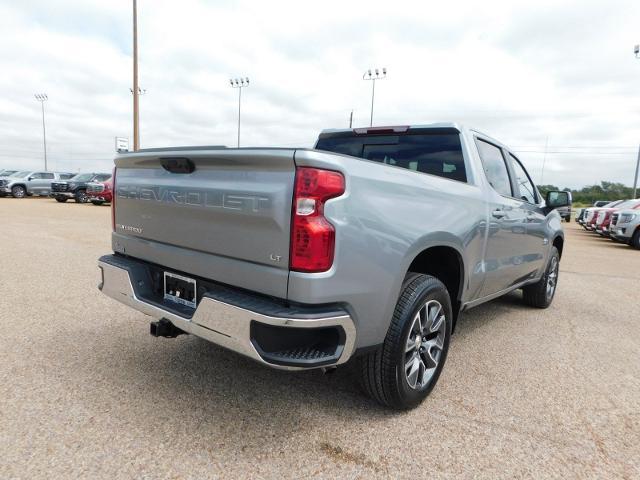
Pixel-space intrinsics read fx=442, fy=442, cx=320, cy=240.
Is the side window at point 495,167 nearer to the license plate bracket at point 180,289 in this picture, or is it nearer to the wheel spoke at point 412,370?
the wheel spoke at point 412,370

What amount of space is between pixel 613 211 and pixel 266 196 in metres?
16.0

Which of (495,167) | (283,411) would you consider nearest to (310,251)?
(283,411)

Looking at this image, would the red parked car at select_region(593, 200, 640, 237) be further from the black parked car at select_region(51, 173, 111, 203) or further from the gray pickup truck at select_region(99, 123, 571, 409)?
the black parked car at select_region(51, 173, 111, 203)

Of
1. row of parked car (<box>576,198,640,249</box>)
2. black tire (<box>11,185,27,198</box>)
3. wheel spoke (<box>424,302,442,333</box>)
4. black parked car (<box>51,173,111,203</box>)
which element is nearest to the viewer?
wheel spoke (<box>424,302,442,333</box>)

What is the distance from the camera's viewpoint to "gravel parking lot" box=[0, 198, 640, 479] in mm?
2137

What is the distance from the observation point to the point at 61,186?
2486cm

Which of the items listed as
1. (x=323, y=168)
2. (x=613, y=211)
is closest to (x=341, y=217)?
(x=323, y=168)

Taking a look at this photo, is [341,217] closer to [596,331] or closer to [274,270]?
[274,270]

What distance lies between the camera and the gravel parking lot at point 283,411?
7.01ft

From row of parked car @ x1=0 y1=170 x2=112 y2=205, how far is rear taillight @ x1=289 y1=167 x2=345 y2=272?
22.9m

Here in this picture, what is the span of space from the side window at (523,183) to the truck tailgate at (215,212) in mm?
3046

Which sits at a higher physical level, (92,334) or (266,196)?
(266,196)

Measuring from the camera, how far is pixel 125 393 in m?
2.72

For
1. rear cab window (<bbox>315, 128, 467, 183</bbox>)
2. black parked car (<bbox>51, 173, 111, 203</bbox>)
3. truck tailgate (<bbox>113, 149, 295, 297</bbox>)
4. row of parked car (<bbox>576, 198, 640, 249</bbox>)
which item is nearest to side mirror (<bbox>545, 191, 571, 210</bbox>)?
rear cab window (<bbox>315, 128, 467, 183</bbox>)
